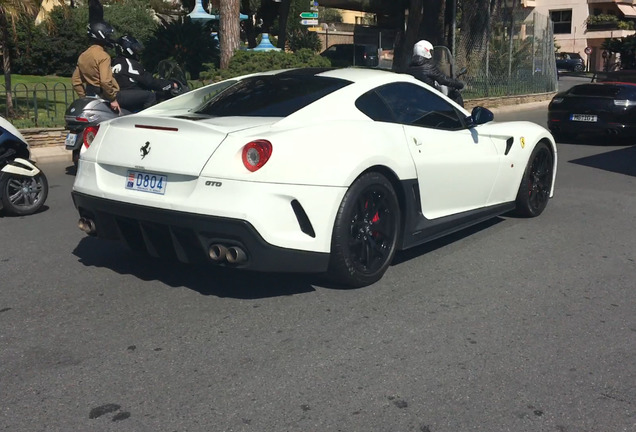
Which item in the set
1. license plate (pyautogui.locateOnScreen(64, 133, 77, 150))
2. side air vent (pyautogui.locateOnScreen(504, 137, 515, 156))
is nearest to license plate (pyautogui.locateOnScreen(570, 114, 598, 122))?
side air vent (pyautogui.locateOnScreen(504, 137, 515, 156))

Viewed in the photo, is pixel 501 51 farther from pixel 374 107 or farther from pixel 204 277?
pixel 204 277

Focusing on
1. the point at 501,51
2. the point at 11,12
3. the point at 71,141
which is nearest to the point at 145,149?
the point at 71,141

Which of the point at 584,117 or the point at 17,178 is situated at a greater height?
the point at 584,117

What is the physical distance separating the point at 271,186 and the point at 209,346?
3.29ft

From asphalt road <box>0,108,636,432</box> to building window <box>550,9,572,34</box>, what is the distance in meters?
65.0

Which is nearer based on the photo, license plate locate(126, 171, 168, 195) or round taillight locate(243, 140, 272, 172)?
round taillight locate(243, 140, 272, 172)

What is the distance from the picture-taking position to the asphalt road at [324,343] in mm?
3490

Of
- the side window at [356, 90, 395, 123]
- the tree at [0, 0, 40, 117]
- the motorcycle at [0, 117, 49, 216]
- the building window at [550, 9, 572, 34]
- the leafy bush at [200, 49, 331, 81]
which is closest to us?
the side window at [356, 90, 395, 123]

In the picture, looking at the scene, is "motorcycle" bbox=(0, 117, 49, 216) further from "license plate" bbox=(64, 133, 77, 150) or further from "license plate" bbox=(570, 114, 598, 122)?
"license plate" bbox=(570, 114, 598, 122)

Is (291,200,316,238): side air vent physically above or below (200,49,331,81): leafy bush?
below

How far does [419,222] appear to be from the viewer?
5684mm

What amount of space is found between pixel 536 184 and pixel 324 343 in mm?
3894

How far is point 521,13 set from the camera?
2247 centimetres

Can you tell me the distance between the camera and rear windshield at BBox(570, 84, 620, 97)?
14.4 meters
